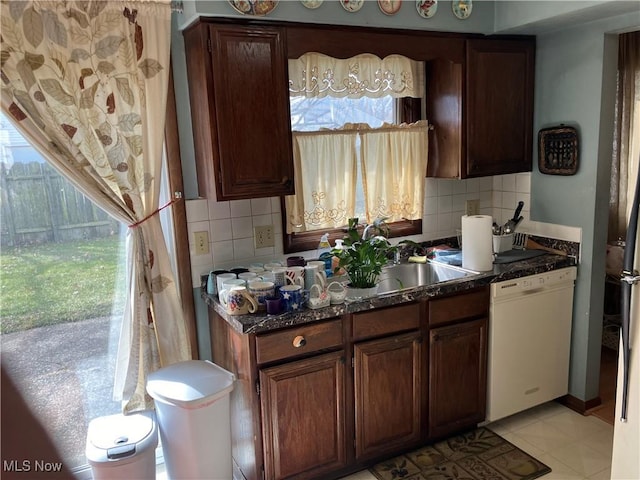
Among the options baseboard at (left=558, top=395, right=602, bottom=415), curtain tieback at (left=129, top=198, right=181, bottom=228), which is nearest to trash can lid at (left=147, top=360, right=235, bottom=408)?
curtain tieback at (left=129, top=198, right=181, bottom=228)

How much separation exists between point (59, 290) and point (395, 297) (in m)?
1.53

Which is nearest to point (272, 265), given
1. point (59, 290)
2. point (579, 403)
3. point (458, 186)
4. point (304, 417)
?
point (304, 417)

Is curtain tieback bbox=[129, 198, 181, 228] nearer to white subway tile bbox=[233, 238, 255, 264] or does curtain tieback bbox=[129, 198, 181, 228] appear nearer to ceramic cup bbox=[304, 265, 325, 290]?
white subway tile bbox=[233, 238, 255, 264]

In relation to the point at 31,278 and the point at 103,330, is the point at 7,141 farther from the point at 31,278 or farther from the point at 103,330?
the point at 103,330

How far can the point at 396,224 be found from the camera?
305 cm

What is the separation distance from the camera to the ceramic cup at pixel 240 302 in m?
2.13

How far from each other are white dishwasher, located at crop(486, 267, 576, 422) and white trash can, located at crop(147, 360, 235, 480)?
1411 millimetres

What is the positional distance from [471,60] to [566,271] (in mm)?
1269

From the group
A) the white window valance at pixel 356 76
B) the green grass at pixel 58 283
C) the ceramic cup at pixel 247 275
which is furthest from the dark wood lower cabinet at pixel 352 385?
the white window valance at pixel 356 76

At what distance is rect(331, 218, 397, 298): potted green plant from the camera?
248 centimetres

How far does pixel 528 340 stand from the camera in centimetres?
276

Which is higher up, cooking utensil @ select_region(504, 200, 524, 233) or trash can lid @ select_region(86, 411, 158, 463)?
cooking utensil @ select_region(504, 200, 524, 233)

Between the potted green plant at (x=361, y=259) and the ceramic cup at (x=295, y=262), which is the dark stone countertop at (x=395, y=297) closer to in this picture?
the potted green plant at (x=361, y=259)

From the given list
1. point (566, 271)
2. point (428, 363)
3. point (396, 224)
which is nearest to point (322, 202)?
point (396, 224)
